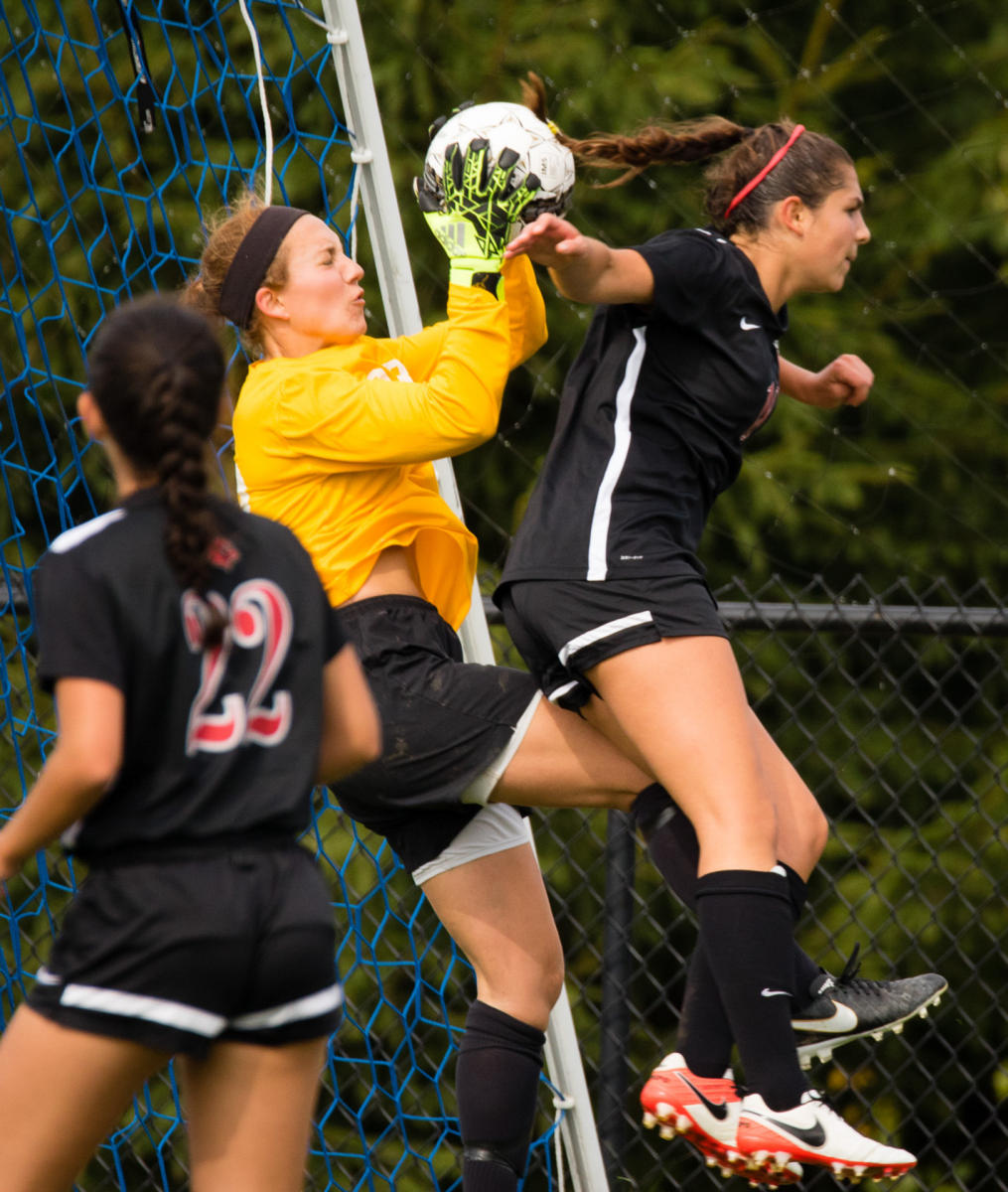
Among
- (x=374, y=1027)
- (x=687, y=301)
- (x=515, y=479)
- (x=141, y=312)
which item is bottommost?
(x=374, y=1027)

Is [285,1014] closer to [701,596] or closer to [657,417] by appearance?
[701,596]

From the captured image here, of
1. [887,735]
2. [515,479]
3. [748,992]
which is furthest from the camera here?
[515,479]

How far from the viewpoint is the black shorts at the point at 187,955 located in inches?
67.3

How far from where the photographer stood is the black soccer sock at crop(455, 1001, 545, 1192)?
2.64m

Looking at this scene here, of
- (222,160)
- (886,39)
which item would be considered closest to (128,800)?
(222,160)

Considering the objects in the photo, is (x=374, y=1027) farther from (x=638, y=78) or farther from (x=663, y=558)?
(x=638, y=78)

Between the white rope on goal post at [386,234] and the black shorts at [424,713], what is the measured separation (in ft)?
2.19

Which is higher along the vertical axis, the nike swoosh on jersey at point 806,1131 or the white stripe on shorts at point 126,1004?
the white stripe on shorts at point 126,1004

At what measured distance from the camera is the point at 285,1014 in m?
1.79

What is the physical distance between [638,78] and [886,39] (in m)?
0.84

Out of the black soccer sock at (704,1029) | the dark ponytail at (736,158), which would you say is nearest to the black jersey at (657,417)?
the dark ponytail at (736,158)

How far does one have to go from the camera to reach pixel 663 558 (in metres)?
2.45

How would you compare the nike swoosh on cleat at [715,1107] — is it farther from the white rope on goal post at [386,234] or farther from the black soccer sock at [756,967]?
the white rope on goal post at [386,234]

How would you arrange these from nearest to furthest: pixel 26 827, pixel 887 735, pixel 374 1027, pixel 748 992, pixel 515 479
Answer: pixel 26 827
pixel 748 992
pixel 374 1027
pixel 887 735
pixel 515 479
